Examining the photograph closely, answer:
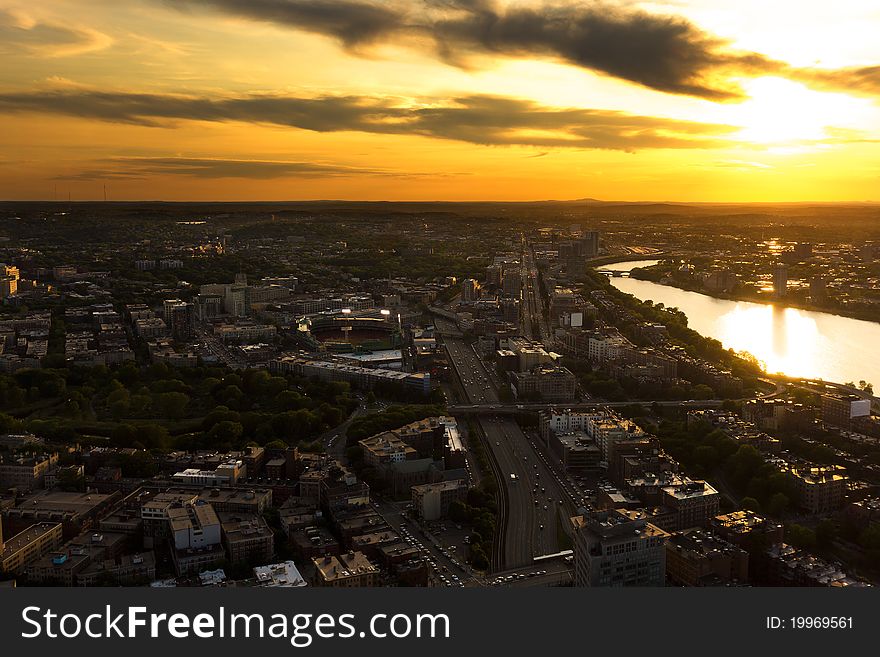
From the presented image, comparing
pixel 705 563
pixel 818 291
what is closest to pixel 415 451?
pixel 705 563

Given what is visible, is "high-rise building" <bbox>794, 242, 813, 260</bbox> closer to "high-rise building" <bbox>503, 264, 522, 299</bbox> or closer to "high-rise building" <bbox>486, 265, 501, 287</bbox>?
"high-rise building" <bbox>486, 265, 501, 287</bbox>

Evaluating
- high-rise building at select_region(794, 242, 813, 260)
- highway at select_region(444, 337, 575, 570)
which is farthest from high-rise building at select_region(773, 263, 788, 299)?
highway at select_region(444, 337, 575, 570)

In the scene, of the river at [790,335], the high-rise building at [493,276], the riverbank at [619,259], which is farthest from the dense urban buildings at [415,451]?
the riverbank at [619,259]

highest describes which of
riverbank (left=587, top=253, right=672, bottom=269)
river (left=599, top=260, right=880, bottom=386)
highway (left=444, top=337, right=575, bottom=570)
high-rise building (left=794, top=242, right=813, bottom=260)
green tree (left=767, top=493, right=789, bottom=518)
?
high-rise building (left=794, top=242, right=813, bottom=260)

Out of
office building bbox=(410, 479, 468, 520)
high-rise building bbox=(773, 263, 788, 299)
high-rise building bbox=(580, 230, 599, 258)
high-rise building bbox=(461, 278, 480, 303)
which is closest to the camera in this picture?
office building bbox=(410, 479, 468, 520)

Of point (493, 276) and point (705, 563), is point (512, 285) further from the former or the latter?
point (705, 563)

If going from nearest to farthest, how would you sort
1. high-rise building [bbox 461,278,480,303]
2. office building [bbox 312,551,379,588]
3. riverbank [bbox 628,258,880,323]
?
office building [bbox 312,551,379,588], riverbank [bbox 628,258,880,323], high-rise building [bbox 461,278,480,303]
